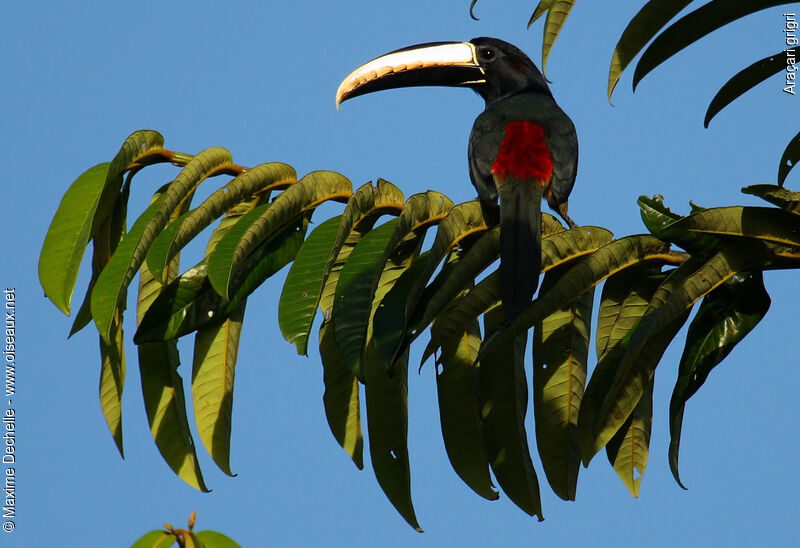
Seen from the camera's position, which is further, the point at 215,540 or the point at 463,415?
the point at 463,415

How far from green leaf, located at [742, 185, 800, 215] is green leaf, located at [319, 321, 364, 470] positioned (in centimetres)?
113

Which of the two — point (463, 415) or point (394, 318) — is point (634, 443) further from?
point (394, 318)

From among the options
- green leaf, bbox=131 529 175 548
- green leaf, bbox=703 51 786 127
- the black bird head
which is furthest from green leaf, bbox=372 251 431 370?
the black bird head

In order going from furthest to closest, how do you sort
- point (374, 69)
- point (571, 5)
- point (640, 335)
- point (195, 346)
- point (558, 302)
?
point (374, 69), point (571, 5), point (195, 346), point (558, 302), point (640, 335)

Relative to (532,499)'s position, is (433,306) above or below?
above

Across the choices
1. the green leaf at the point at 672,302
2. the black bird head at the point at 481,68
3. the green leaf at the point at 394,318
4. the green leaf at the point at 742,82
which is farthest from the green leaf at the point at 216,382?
the black bird head at the point at 481,68

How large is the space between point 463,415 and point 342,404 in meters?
0.33

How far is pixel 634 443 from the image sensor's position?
2613 millimetres

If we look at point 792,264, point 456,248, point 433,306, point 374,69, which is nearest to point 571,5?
point 456,248

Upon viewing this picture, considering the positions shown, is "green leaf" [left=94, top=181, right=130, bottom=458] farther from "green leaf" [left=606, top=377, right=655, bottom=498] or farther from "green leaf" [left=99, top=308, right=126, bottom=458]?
"green leaf" [left=606, top=377, right=655, bottom=498]

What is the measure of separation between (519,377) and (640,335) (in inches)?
19.5

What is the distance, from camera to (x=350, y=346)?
2131mm

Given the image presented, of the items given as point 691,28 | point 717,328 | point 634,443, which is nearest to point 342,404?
point 634,443

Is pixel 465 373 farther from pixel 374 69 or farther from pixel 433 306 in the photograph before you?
pixel 374 69
